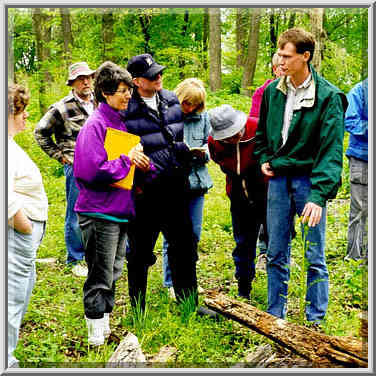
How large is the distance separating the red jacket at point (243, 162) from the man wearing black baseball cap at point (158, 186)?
0.93 ft

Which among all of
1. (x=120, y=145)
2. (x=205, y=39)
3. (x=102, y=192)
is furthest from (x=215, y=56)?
(x=102, y=192)

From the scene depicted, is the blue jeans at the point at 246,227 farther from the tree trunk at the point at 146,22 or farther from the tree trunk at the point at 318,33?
the tree trunk at the point at 318,33

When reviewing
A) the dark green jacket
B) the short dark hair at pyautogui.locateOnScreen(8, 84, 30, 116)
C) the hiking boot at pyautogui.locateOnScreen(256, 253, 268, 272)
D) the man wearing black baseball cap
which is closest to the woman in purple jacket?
the man wearing black baseball cap

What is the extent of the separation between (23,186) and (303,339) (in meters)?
2.10

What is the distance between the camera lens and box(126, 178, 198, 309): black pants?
13.0 ft

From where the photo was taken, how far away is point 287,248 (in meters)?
3.84

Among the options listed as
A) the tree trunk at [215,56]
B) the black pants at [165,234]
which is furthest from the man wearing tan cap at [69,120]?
A: the black pants at [165,234]

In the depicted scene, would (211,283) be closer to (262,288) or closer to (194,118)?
(262,288)

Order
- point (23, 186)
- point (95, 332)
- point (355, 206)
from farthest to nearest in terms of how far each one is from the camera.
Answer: point (355, 206), point (95, 332), point (23, 186)

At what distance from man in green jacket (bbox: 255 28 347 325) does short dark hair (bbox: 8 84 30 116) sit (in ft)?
5.94

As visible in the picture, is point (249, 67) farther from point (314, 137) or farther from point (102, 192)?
point (102, 192)

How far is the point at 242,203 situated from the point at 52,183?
15.3ft

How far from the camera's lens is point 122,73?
3.42 metres

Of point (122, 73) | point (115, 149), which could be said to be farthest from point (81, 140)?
point (122, 73)
